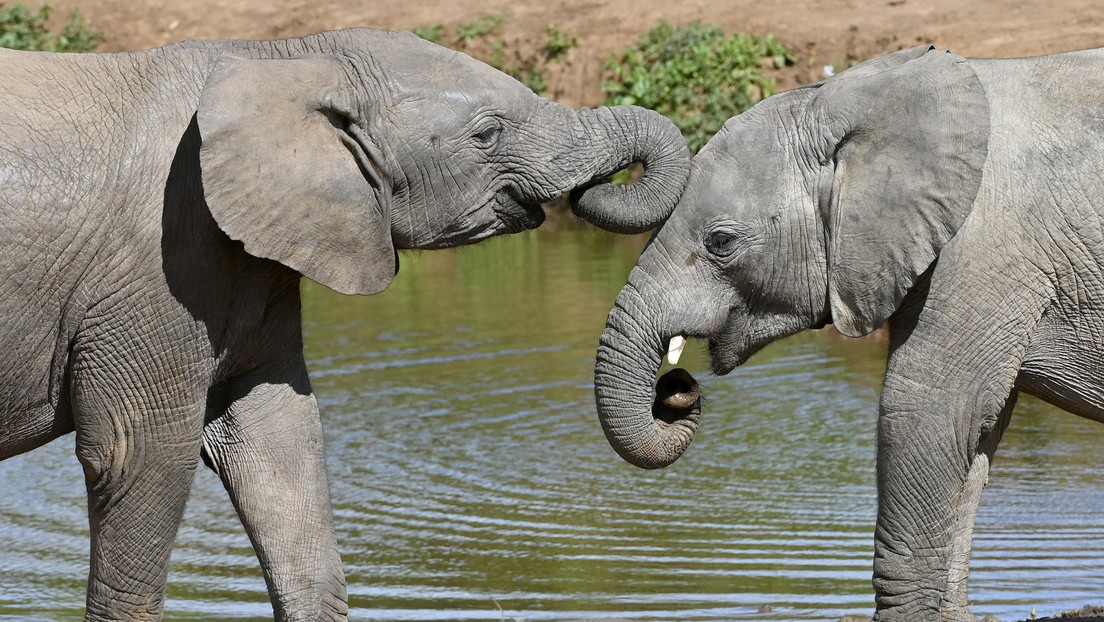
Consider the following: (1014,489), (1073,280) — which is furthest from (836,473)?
(1073,280)

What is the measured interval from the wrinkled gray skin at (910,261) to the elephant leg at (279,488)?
3.33 feet

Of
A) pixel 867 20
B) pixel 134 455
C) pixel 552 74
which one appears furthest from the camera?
pixel 552 74

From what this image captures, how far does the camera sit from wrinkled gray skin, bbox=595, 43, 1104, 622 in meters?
5.33

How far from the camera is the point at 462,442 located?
9.94 metres

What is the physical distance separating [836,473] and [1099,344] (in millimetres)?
3626

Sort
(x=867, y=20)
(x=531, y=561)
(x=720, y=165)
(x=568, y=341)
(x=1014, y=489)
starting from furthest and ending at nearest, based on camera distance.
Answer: (x=867, y=20)
(x=568, y=341)
(x=1014, y=489)
(x=531, y=561)
(x=720, y=165)

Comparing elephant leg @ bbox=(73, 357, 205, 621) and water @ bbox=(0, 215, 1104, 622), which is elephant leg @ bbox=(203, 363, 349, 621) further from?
water @ bbox=(0, 215, 1104, 622)

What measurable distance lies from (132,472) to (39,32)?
21228 mm

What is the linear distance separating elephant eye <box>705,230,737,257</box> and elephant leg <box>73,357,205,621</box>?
1746 millimetres

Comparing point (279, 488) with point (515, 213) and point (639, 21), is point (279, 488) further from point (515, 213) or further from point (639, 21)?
point (639, 21)

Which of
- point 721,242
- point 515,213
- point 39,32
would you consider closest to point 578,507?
point 721,242

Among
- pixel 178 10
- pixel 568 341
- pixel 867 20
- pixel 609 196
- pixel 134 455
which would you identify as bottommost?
pixel 134 455

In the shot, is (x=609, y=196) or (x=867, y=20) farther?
(x=867, y=20)

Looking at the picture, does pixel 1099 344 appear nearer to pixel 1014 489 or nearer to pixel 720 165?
→ pixel 720 165
